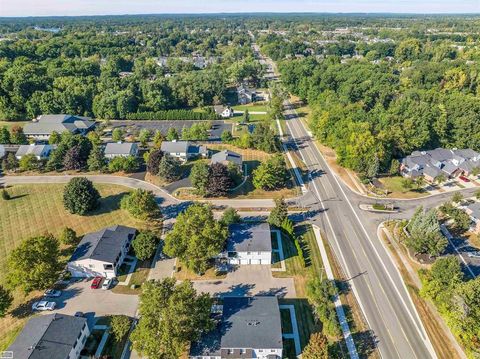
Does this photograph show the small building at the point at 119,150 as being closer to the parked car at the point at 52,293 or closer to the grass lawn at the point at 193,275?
the parked car at the point at 52,293

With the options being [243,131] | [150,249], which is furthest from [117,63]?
[150,249]

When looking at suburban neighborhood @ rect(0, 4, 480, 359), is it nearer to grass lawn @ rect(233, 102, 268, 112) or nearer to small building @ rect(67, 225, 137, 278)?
small building @ rect(67, 225, 137, 278)

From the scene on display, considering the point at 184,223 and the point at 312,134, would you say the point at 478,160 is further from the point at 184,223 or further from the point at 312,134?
the point at 184,223

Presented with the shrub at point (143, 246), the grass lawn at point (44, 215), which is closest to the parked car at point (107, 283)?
the shrub at point (143, 246)

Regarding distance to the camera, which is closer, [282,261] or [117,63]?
[282,261]

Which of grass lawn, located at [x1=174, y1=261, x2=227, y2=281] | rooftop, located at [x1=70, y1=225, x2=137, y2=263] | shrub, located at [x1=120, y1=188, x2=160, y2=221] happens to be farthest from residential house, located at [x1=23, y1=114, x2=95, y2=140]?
grass lawn, located at [x1=174, y1=261, x2=227, y2=281]

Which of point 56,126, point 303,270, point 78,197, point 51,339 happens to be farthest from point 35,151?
point 303,270
